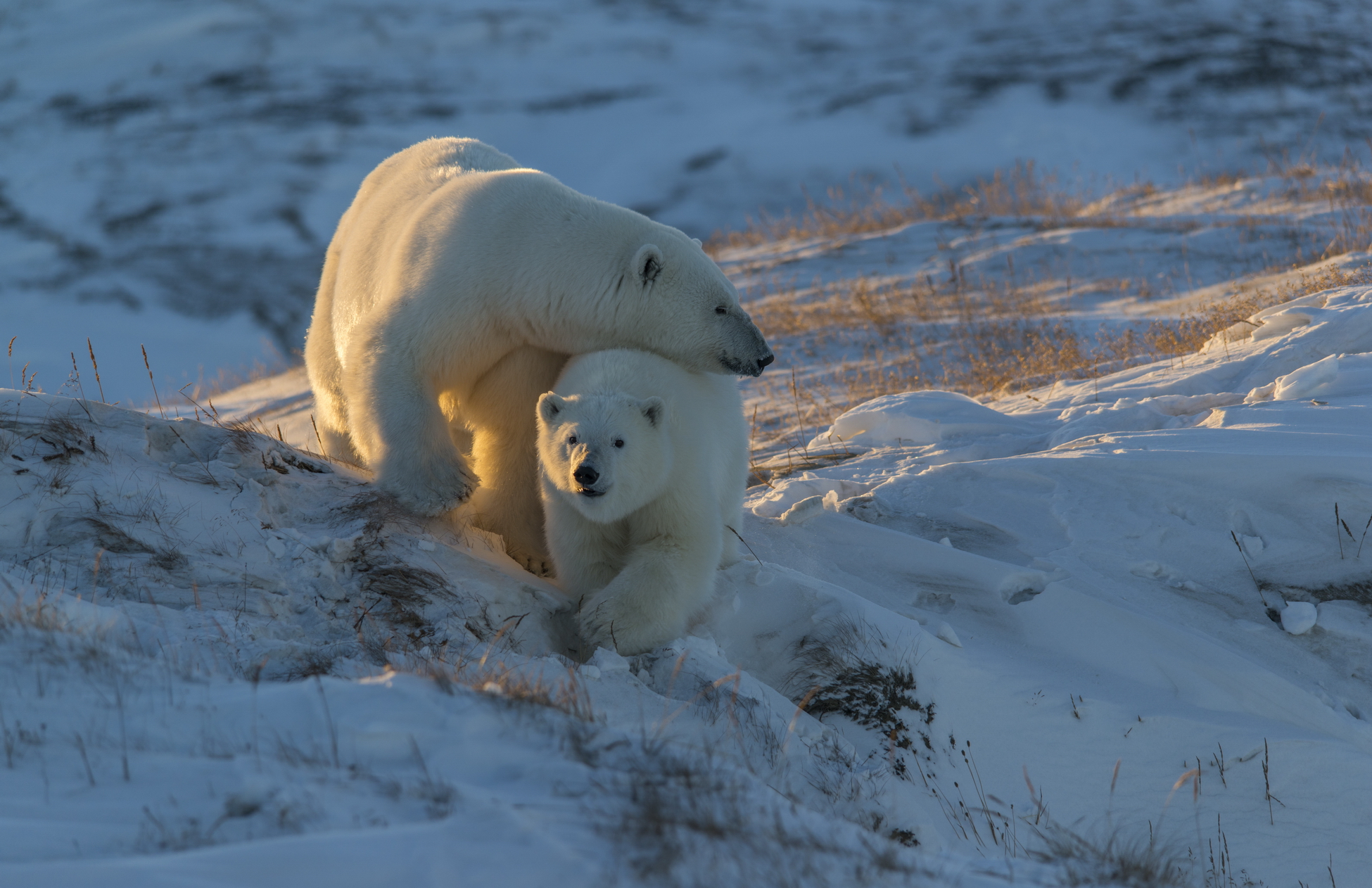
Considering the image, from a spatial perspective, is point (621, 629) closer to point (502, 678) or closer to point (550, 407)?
point (550, 407)

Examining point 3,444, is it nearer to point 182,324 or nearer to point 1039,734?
point 1039,734

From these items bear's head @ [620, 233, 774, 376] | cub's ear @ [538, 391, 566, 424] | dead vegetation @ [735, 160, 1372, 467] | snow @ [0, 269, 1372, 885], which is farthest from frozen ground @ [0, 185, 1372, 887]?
dead vegetation @ [735, 160, 1372, 467]

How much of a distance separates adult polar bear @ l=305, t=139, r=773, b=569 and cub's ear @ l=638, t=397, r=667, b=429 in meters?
0.59

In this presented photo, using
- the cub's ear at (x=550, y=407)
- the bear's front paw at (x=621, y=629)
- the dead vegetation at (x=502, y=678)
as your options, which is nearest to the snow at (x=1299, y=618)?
the bear's front paw at (x=621, y=629)

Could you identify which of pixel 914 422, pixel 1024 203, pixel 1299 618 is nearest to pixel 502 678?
pixel 1299 618

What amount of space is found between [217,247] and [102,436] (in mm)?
21255

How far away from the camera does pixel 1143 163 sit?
21094 millimetres

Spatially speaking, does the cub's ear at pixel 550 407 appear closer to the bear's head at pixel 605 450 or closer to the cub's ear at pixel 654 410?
the bear's head at pixel 605 450

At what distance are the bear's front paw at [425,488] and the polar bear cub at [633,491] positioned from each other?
401mm

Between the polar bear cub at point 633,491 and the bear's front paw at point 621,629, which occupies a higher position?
the polar bear cub at point 633,491

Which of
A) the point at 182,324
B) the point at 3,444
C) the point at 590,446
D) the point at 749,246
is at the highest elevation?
the point at 3,444

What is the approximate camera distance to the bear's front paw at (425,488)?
4.11 meters

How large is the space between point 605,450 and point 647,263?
989 mm

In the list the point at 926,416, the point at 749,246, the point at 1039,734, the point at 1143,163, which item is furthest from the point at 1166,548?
the point at 1143,163
